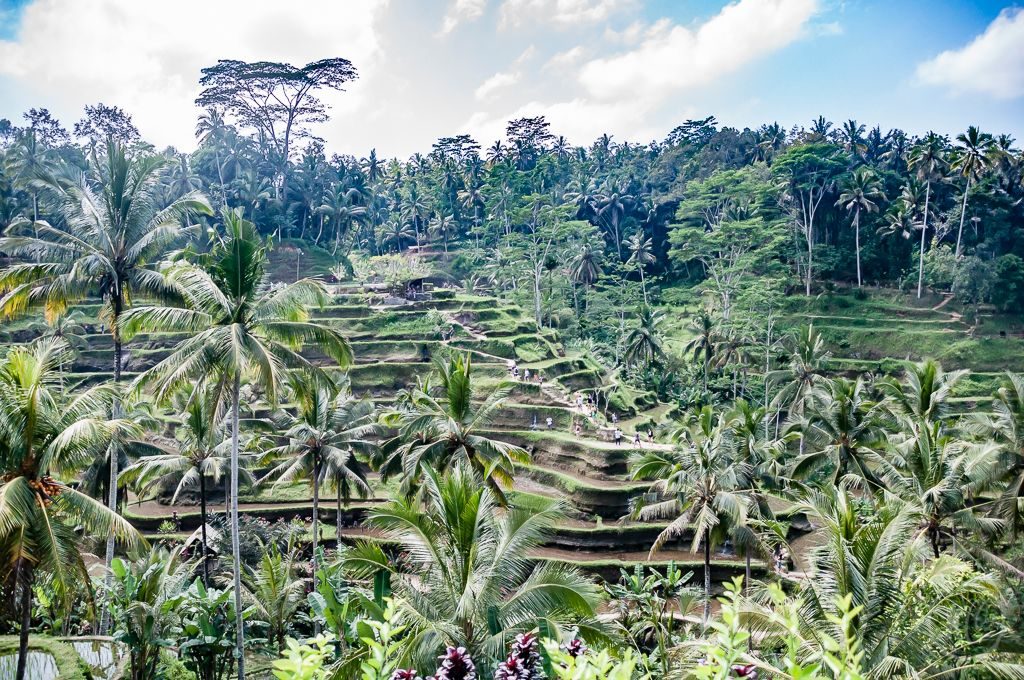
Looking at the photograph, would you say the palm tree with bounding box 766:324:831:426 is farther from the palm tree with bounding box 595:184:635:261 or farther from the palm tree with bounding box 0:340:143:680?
the palm tree with bounding box 595:184:635:261

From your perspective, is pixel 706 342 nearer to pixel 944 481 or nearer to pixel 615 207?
pixel 944 481

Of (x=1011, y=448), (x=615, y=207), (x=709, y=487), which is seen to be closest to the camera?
(x=1011, y=448)

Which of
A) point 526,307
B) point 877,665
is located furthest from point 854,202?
point 877,665

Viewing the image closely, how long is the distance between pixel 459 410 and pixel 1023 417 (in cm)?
1447

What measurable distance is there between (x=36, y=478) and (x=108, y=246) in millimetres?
7167

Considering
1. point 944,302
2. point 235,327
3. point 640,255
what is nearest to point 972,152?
point 944,302

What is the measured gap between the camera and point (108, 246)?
15.3m

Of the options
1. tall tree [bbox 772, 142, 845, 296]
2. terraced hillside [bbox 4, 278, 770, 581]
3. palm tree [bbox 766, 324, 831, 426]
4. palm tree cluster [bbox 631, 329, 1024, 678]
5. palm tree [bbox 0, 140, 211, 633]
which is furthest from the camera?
tall tree [bbox 772, 142, 845, 296]

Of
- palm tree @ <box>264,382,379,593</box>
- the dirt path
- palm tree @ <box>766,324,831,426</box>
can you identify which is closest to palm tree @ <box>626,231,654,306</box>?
the dirt path

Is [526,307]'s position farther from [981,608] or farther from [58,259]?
[981,608]

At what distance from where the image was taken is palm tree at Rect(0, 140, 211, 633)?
1488cm

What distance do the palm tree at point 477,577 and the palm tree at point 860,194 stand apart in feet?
166

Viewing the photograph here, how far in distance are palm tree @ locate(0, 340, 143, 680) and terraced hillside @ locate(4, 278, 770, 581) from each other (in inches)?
426

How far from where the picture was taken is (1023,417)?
675 inches
